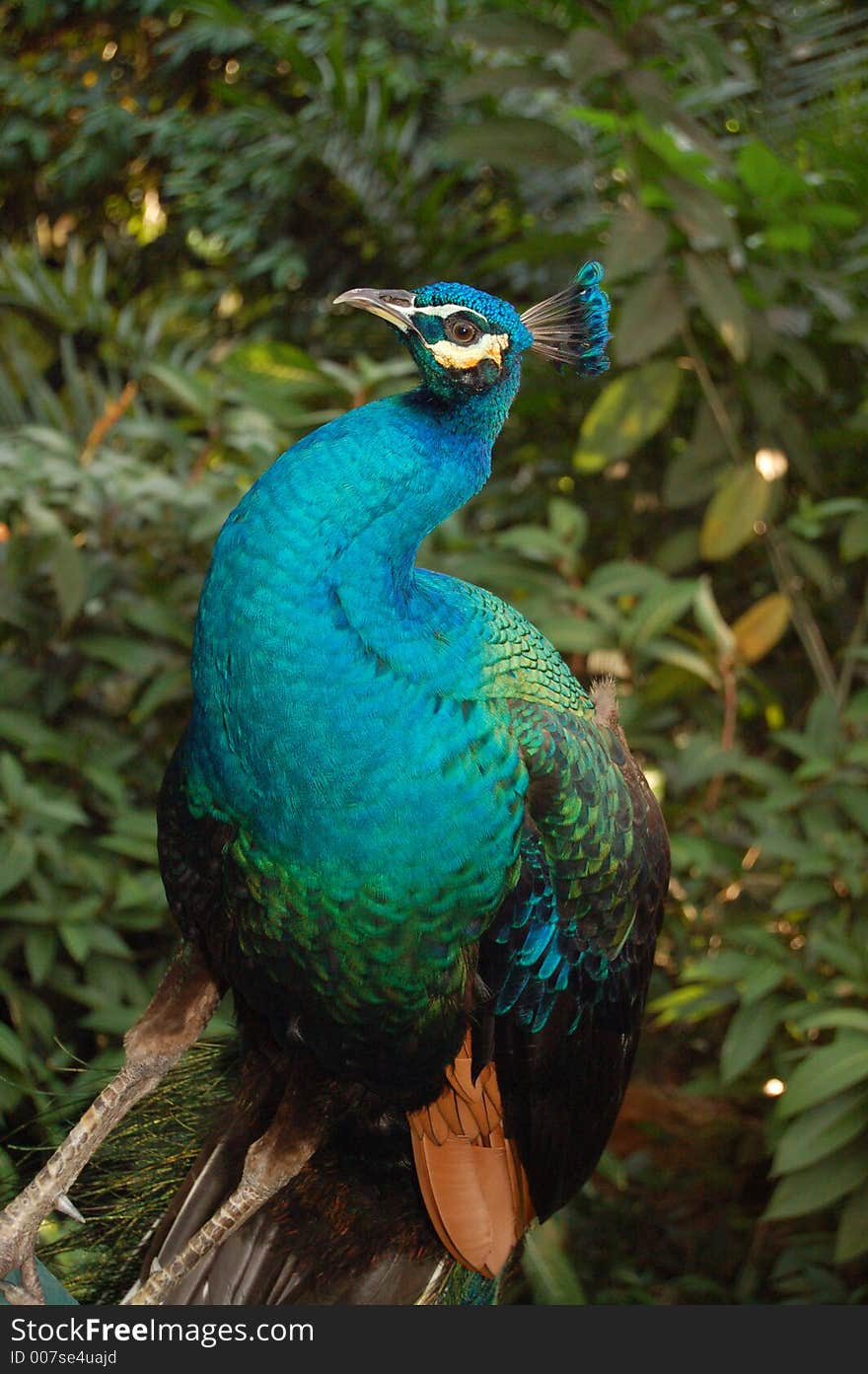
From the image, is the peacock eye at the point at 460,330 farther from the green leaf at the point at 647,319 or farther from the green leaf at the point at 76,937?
the green leaf at the point at 647,319

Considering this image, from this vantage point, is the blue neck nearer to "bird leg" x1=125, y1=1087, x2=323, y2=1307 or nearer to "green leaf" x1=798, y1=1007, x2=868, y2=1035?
"bird leg" x1=125, y1=1087, x2=323, y2=1307

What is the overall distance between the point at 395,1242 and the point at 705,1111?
161 centimetres

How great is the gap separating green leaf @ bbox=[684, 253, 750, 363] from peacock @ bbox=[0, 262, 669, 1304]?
1.44 metres

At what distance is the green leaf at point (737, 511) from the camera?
283 centimetres

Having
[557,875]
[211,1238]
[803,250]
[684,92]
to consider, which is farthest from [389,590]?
[684,92]

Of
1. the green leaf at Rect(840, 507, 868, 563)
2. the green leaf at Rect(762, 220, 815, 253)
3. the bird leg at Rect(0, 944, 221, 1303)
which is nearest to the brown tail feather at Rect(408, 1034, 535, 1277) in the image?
the bird leg at Rect(0, 944, 221, 1303)

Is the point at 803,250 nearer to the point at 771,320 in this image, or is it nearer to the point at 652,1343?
the point at 771,320

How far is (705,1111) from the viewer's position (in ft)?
9.50

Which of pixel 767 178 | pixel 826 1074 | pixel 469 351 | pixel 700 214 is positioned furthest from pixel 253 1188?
pixel 767 178

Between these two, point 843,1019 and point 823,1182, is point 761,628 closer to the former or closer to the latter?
point 843,1019

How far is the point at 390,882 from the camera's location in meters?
1.16

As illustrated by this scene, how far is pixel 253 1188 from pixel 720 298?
1.99 m

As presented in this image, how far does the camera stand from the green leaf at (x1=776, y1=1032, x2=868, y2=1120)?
6.60 ft

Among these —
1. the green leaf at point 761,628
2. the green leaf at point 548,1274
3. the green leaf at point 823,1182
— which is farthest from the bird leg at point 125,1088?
the green leaf at point 761,628
